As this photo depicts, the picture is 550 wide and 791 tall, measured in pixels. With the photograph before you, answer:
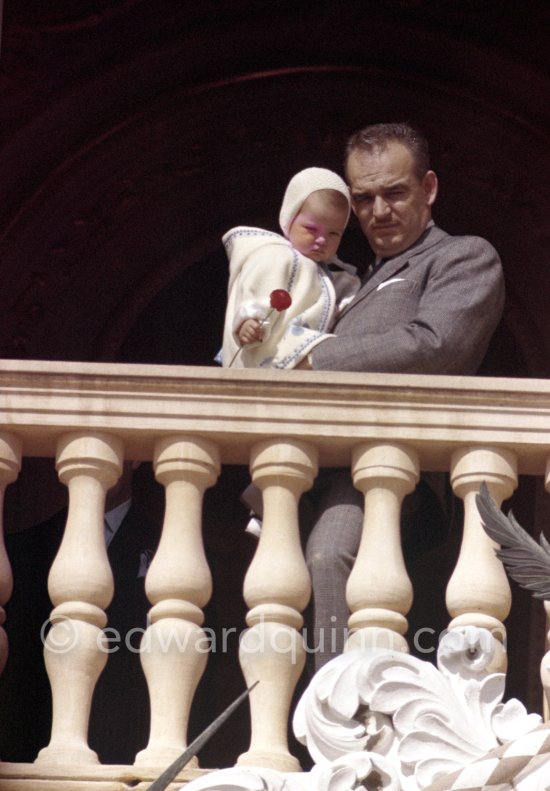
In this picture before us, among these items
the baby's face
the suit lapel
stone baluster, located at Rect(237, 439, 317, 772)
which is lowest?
stone baluster, located at Rect(237, 439, 317, 772)

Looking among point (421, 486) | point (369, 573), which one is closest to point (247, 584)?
point (369, 573)

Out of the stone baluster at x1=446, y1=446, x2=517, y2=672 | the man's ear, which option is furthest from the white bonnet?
the stone baluster at x1=446, y1=446, x2=517, y2=672

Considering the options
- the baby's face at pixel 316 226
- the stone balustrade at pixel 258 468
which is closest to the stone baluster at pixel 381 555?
the stone balustrade at pixel 258 468

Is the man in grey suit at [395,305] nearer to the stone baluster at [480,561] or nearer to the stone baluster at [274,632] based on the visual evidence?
the stone baluster at [274,632]

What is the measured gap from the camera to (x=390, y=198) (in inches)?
187

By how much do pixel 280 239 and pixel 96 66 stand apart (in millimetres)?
1929

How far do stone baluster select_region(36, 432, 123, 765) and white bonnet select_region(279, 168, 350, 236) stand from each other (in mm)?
873

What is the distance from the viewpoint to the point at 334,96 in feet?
21.4

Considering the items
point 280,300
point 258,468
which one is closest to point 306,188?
point 280,300

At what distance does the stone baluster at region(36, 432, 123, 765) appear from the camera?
4.00m

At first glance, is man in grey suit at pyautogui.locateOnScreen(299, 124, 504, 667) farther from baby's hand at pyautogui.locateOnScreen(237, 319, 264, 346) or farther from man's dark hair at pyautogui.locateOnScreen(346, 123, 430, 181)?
baby's hand at pyautogui.locateOnScreen(237, 319, 264, 346)

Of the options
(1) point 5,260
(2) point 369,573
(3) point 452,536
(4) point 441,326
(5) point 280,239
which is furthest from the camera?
(1) point 5,260

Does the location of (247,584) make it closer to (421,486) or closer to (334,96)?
(421,486)

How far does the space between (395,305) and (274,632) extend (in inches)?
32.9
